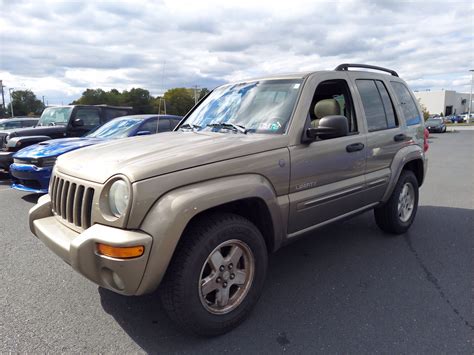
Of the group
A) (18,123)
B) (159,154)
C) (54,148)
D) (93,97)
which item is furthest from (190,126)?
(93,97)

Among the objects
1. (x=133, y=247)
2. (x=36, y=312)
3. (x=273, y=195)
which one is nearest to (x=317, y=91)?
(x=273, y=195)

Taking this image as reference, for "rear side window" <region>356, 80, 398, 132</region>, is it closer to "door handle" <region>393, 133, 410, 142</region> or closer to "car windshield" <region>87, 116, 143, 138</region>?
"door handle" <region>393, 133, 410, 142</region>

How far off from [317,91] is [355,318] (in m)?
2.09

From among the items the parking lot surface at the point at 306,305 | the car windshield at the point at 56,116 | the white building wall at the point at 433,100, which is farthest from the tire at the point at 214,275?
the white building wall at the point at 433,100

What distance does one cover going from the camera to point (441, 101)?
280 feet

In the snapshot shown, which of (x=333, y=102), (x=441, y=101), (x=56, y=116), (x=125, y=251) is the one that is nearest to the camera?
(x=125, y=251)

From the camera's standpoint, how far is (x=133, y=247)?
7.00ft

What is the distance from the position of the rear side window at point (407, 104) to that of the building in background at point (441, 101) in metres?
89.5

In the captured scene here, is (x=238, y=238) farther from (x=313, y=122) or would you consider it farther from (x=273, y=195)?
(x=313, y=122)

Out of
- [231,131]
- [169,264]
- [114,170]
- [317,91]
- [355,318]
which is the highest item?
[317,91]

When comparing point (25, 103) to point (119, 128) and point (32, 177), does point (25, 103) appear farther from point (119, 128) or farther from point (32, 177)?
point (32, 177)

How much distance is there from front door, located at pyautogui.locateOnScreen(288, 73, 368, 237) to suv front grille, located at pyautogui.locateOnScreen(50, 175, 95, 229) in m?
1.54

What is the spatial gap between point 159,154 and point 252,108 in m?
1.16

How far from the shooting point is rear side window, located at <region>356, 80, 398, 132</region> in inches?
153
